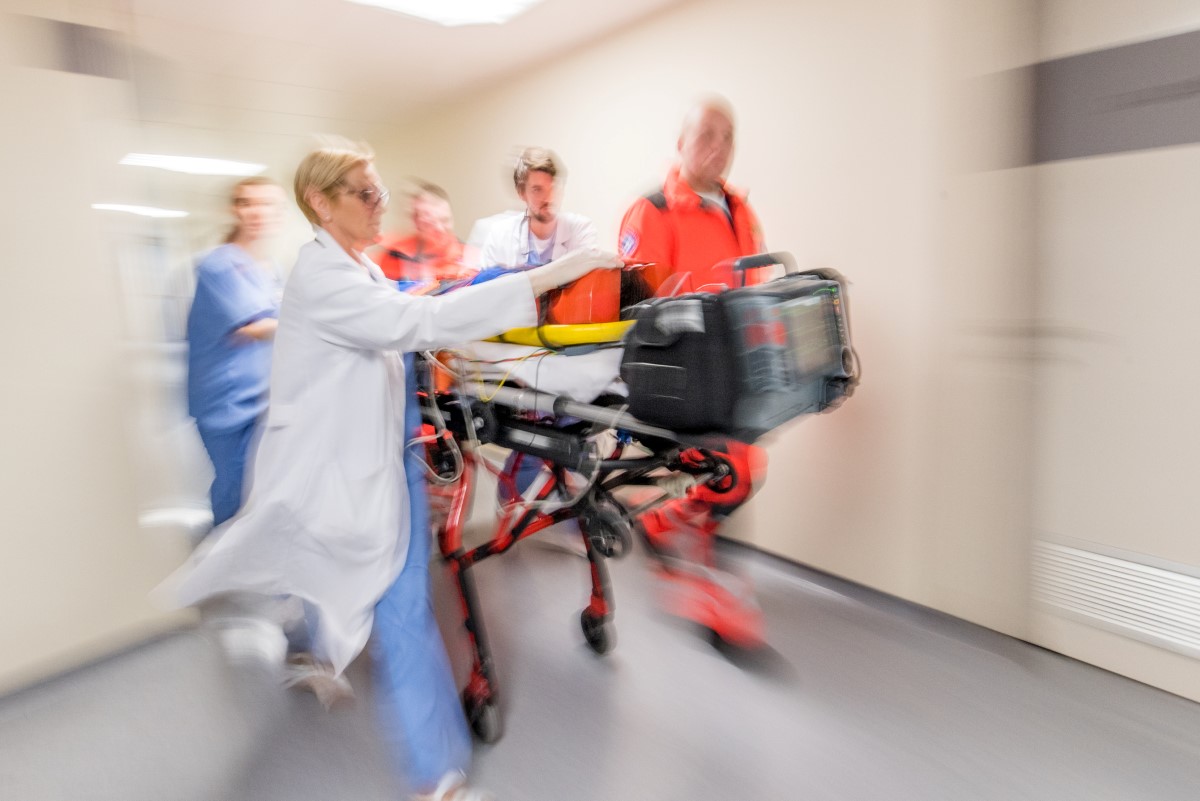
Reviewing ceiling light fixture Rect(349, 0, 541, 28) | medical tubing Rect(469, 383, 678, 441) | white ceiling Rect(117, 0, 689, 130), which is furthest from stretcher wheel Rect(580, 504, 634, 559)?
ceiling light fixture Rect(349, 0, 541, 28)

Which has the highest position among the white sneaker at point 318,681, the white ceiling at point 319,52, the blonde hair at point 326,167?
the white ceiling at point 319,52

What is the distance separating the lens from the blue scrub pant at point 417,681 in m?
1.46

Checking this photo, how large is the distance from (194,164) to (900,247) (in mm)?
2652

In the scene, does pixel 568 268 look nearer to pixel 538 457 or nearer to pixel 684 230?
pixel 538 457

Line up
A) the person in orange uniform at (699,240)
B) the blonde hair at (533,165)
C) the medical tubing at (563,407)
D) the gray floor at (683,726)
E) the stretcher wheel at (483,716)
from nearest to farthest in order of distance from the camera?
Answer: the medical tubing at (563,407), the gray floor at (683,726), the stretcher wheel at (483,716), the person in orange uniform at (699,240), the blonde hair at (533,165)

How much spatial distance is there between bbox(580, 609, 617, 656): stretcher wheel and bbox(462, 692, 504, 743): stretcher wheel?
1.52 ft

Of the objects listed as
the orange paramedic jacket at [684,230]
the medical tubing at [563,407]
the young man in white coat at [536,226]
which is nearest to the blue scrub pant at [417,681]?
the medical tubing at [563,407]

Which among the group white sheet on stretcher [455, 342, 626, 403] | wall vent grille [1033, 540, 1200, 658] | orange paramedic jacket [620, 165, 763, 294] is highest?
orange paramedic jacket [620, 165, 763, 294]

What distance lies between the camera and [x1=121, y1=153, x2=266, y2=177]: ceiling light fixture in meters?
2.18

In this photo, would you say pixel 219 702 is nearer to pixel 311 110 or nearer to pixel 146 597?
pixel 146 597

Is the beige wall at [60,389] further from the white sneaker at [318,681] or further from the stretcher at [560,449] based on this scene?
the stretcher at [560,449]

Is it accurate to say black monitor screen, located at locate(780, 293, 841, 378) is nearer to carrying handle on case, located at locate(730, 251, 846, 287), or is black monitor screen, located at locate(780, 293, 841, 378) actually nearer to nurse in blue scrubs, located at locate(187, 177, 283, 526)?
carrying handle on case, located at locate(730, 251, 846, 287)

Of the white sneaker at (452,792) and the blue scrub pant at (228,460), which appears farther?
the blue scrub pant at (228,460)

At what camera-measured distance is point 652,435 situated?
4.87 feet
